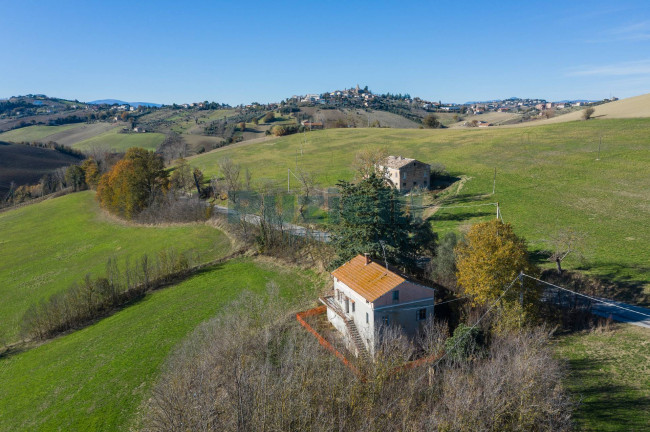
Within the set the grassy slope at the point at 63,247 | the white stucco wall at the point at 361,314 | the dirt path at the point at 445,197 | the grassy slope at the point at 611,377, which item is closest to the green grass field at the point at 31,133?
the grassy slope at the point at 63,247

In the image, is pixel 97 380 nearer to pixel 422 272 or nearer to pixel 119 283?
pixel 119 283

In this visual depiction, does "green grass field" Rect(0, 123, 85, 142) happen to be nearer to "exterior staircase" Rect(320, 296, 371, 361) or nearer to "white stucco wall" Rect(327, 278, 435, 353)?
"exterior staircase" Rect(320, 296, 371, 361)

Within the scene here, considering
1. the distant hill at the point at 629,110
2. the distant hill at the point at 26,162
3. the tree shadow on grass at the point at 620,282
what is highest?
the distant hill at the point at 629,110

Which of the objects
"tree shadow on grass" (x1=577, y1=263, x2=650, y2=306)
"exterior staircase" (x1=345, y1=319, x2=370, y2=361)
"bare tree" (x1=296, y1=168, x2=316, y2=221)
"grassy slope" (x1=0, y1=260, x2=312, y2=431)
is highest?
"bare tree" (x1=296, y1=168, x2=316, y2=221)

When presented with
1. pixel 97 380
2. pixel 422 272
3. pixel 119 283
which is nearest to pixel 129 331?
pixel 97 380

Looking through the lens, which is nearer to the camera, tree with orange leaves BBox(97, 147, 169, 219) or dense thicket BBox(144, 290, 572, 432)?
dense thicket BBox(144, 290, 572, 432)

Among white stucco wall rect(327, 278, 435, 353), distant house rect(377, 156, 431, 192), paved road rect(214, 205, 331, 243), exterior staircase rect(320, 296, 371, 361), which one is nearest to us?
white stucco wall rect(327, 278, 435, 353)

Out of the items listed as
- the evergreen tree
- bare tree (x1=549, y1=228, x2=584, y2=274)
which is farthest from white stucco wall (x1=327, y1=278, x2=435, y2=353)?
bare tree (x1=549, y1=228, x2=584, y2=274)

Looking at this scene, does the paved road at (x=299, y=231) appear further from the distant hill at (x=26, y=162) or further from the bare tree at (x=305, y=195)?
the distant hill at (x=26, y=162)
